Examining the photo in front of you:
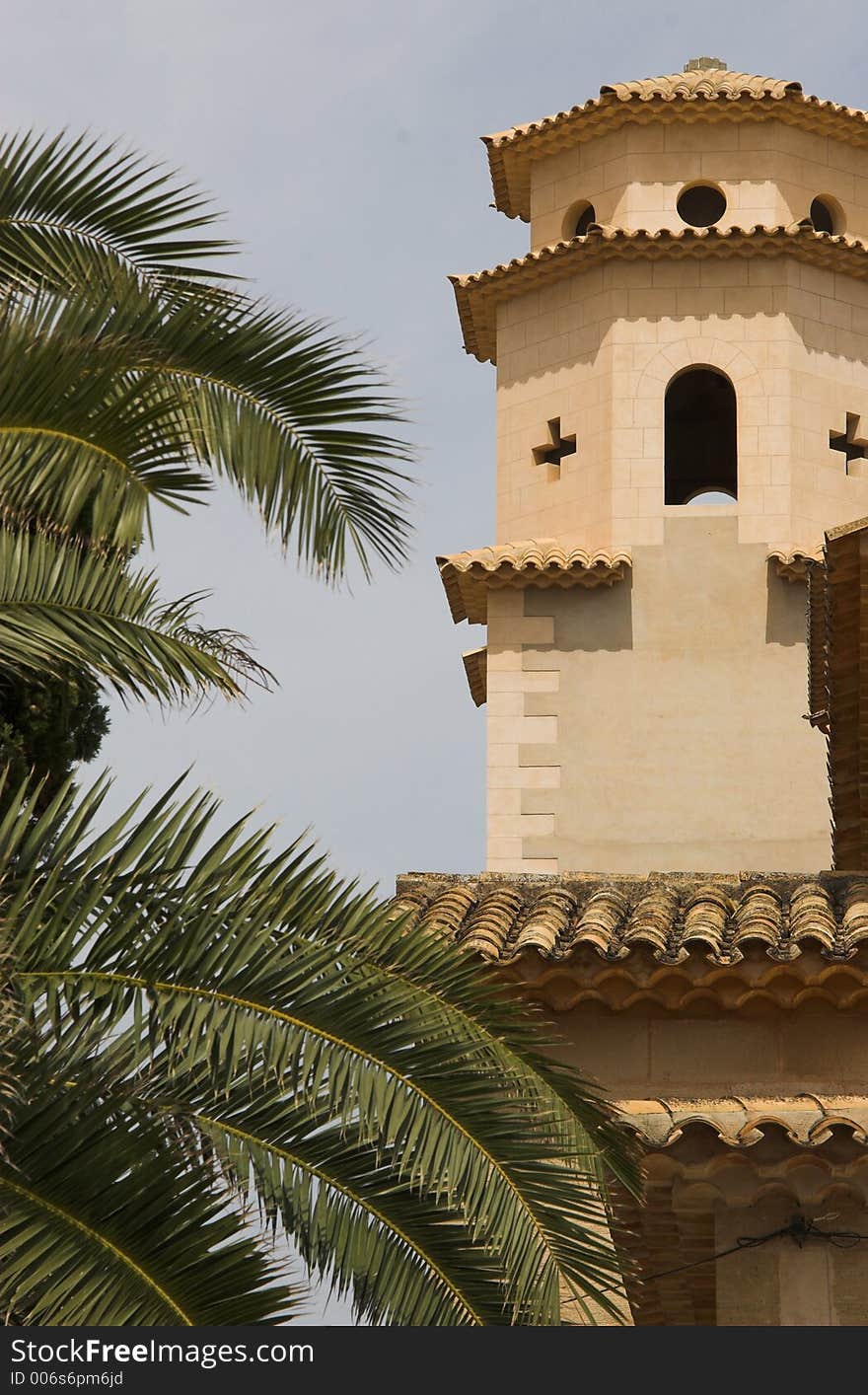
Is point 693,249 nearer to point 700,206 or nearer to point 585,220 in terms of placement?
point 700,206

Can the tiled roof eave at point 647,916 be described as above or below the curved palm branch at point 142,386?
below

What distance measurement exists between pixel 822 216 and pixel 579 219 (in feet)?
7.07

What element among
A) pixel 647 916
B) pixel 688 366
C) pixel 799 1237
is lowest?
pixel 799 1237

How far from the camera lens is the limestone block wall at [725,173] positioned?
2134 cm

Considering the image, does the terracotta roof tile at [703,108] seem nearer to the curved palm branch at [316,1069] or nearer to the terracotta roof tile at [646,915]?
the terracotta roof tile at [646,915]

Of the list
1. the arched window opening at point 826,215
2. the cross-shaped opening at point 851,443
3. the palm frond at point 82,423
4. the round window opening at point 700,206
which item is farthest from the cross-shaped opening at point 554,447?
the palm frond at point 82,423

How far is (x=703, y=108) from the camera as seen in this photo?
2141cm

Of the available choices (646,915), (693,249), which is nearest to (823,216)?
(693,249)

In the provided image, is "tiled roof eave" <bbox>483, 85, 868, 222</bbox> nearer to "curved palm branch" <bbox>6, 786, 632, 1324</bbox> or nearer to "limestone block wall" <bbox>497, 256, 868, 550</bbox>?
"limestone block wall" <bbox>497, 256, 868, 550</bbox>

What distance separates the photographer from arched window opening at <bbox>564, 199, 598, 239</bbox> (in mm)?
21906

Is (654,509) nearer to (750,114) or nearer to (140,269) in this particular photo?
(750,114)

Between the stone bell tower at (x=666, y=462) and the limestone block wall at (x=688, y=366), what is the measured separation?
0.02 metres

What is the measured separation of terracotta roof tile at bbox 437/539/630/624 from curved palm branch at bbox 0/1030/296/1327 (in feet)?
41.3

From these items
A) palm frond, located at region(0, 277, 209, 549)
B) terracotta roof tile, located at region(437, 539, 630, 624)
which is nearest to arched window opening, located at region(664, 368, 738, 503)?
terracotta roof tile, located at region(437, 539, 630, 624)
